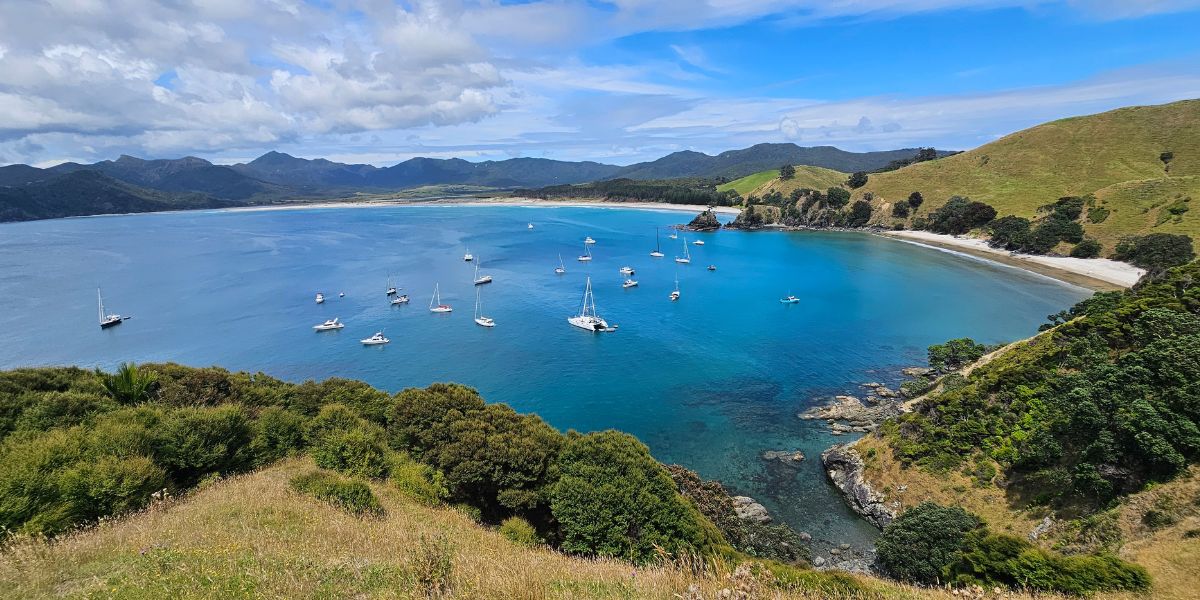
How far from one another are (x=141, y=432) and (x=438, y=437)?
31.9 feet

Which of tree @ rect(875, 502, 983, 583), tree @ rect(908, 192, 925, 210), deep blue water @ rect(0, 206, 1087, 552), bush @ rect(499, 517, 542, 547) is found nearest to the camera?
bush @ rect(499, 517, 542, 547)

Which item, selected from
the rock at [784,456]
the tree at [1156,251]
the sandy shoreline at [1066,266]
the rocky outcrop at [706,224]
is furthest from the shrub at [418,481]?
the rocky outcrop at [706,224]

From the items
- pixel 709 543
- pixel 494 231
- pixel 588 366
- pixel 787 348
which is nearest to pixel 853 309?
pixel 787 348

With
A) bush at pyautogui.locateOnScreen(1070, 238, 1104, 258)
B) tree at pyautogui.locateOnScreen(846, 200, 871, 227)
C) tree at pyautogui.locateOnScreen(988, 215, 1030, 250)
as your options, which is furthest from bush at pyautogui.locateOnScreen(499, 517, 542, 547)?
tree at pyautogui.locateOnScreen(846, 200, 871, 227)

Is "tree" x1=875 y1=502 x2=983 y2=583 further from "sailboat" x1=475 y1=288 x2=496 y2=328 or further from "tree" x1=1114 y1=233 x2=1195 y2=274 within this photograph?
"tree" x1=1114 y1=233 x2=1195 y2=274

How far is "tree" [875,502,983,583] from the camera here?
763 inches

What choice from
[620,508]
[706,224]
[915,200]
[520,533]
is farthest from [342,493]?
[706,224]

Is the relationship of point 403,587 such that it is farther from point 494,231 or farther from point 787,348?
point 494,231

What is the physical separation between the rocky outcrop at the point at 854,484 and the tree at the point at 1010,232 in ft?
289

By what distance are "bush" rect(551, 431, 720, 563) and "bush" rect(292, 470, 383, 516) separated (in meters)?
6.23

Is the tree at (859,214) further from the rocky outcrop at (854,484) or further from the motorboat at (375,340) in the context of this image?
the motorboat at (375,340)

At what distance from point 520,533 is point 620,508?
11.6 ft

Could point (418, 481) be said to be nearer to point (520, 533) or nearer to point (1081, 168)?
point (520, 533)

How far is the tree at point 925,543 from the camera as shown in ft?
63.6
